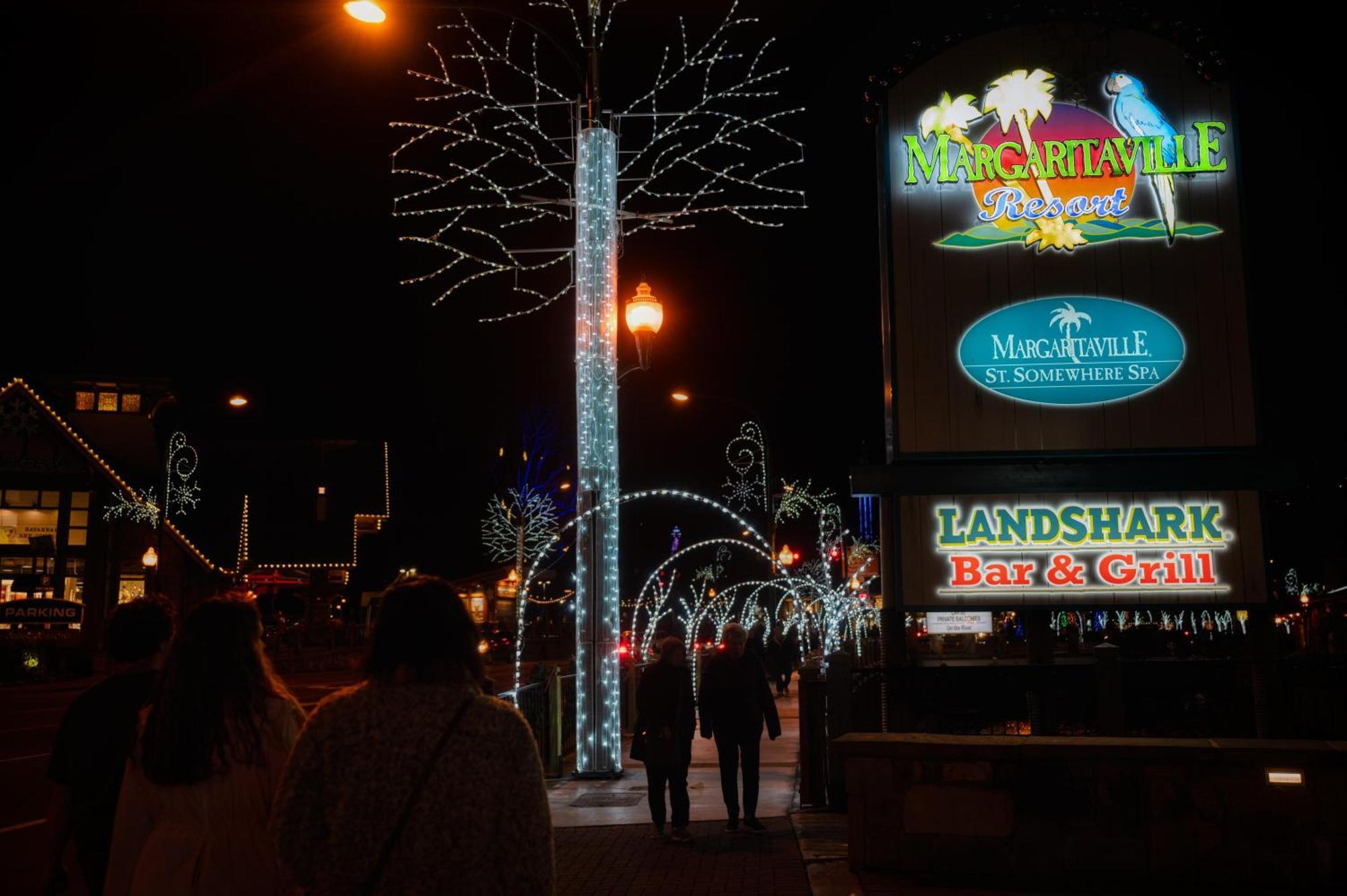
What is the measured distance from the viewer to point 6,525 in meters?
39.2

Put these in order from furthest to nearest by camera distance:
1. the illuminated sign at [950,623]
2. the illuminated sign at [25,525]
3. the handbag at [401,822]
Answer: the illuminated sign at [25,525] → the illuminated sign at [950,623] → the handbag at [401,822]

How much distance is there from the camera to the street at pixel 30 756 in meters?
9.10

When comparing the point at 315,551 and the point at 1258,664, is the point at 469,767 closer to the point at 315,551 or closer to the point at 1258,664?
the point at 1258,664

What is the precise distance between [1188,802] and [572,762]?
921cm

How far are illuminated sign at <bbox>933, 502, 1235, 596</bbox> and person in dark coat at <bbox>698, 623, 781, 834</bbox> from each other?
5.74m

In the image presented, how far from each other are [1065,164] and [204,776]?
1435 centimetres

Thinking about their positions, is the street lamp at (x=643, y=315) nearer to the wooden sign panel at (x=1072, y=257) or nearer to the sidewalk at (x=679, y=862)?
the wooden sign panel at (x=1072, y=257)

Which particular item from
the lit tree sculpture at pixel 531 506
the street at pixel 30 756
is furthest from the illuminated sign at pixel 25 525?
the lit tree sculpture at pixel 531 506

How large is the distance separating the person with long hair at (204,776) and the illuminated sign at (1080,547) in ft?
40.1

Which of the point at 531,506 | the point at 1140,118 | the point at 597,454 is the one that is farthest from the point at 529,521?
the point at 1140,118

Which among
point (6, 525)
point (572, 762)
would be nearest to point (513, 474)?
Answer: point (6, 525)

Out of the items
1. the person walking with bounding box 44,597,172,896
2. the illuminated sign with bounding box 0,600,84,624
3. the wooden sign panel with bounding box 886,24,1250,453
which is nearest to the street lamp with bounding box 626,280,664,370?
the wooden sign panel with bounding box 886,24,1250,453

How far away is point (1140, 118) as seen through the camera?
15688 millimetres

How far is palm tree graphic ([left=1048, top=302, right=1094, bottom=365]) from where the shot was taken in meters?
15.4
